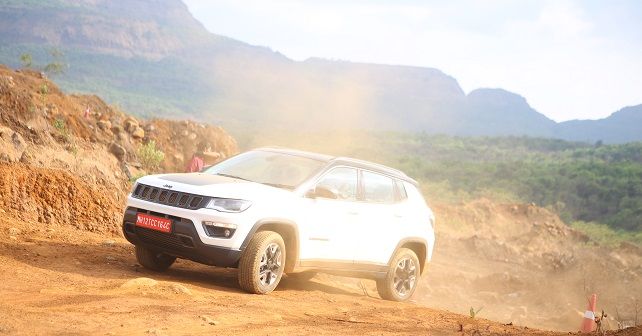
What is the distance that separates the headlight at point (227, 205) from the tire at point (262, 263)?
1.24 feet

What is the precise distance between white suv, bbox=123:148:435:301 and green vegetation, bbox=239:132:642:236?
1516 inches

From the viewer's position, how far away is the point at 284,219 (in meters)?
8.98

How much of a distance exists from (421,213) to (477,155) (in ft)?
280

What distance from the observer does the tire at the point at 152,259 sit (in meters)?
9.91

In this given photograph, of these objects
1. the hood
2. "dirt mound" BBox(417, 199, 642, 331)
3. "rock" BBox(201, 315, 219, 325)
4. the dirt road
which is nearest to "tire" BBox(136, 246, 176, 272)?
the dirt road

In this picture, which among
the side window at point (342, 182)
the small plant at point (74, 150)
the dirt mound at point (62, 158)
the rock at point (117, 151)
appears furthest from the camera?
the rock at point (117, 151)

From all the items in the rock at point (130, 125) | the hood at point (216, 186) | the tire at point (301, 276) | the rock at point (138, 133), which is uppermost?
the rock at point (130, 125)

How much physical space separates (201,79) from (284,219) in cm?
13268

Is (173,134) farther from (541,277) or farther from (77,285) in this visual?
(77,285)

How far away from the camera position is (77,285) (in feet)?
27.6

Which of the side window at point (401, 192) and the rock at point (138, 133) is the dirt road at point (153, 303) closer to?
the side window at point (401, 192)

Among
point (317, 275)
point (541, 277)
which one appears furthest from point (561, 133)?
point (317, 275)

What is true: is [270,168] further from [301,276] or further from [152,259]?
[301,276]

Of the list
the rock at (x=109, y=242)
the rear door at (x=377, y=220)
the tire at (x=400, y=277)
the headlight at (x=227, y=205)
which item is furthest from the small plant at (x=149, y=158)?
the headlight at (x=227, y=205)
